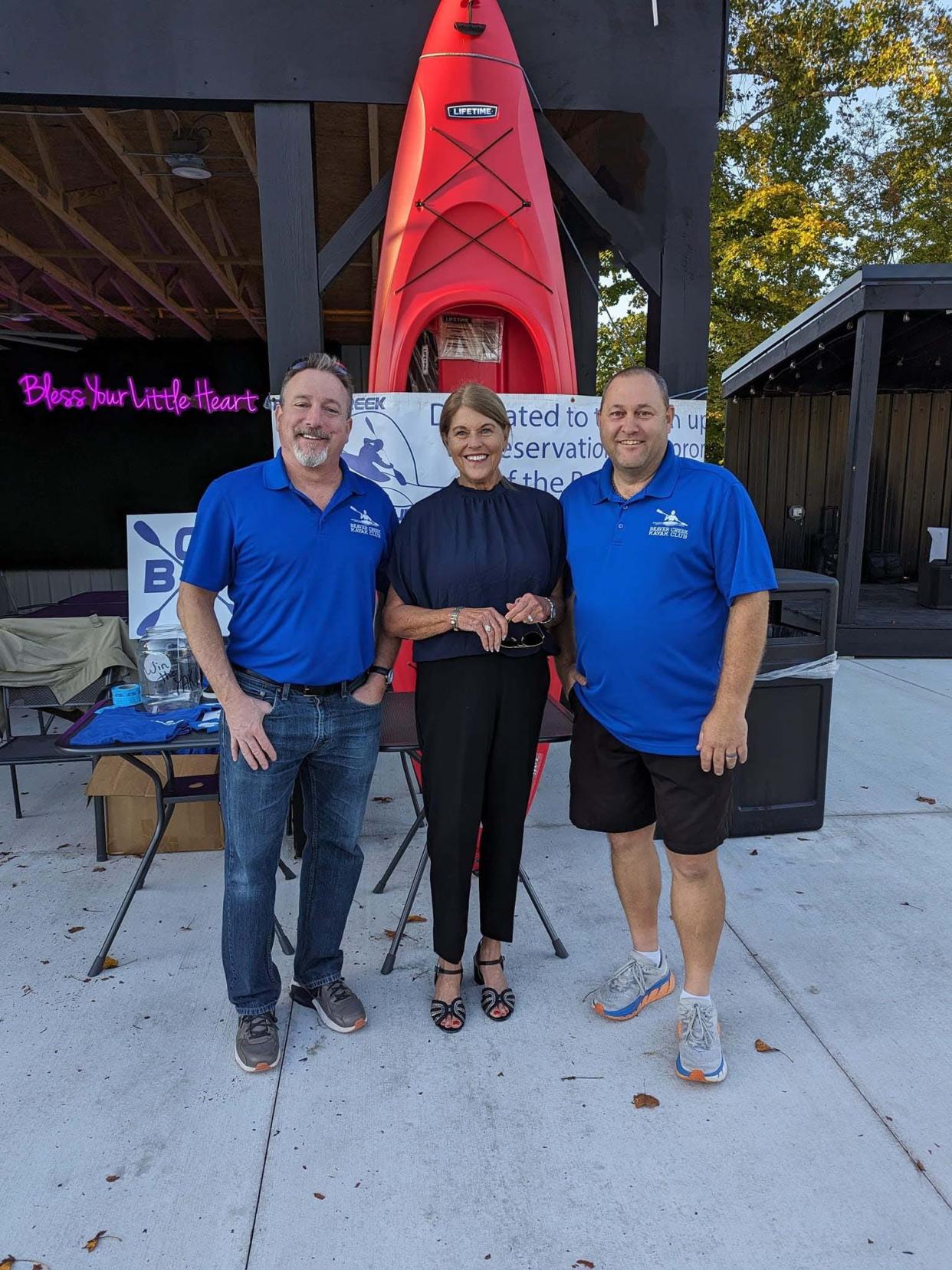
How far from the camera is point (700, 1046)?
2203mm

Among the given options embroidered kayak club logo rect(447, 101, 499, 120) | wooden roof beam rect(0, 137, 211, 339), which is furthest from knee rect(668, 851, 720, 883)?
wooden roof beam rect(0, 137, 211, 339)

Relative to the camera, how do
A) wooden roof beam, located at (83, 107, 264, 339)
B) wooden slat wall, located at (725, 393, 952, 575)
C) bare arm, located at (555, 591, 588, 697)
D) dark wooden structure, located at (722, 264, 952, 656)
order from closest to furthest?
bare arm, located at (555, 591, 588, 697), wooden roof beam, located at (83, 107, 264, 339), dark wooden structure, located at (722, 264, 952, 656), wooden slat wall, located at (725, 393, 952, 575)

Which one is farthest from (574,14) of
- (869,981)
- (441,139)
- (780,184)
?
(780,184)

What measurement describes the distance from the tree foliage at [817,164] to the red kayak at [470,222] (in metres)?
10.7

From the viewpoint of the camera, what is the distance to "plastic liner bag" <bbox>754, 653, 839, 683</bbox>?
3.54 metres

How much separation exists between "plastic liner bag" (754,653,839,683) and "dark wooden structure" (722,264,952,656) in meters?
4.57

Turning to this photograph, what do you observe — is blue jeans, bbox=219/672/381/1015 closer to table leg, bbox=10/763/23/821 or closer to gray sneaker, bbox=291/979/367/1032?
gray sneaker, bbox=291/979/367/1032

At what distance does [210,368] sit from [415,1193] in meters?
10.8

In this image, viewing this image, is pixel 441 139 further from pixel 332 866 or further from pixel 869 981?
pixel 869 981

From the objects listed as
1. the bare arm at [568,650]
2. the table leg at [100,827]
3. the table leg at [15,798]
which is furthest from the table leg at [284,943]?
the table leg at [15,798]

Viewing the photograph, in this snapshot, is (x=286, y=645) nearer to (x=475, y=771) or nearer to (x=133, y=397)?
(x=475, y=771)

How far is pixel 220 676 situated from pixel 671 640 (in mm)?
1118

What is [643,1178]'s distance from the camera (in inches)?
74.2

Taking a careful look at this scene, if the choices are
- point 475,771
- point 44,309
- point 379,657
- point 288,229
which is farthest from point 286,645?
point 44,309
